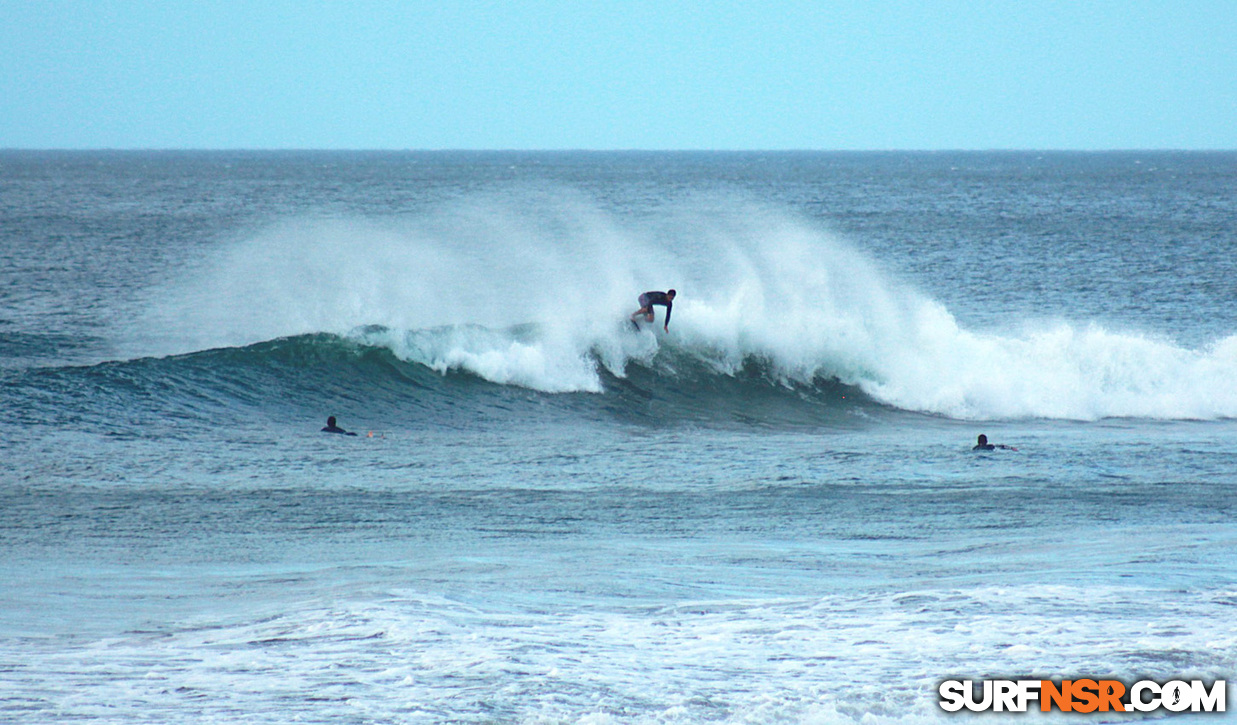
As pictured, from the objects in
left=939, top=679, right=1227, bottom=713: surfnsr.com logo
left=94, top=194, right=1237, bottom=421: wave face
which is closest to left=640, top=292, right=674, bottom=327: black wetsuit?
left=94, top=194, right=1237, bottom=421: wave face

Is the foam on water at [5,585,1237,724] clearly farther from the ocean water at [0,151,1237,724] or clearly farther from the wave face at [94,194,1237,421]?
the wave face at [94,194,1237,421]

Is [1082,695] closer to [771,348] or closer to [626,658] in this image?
[626,658]

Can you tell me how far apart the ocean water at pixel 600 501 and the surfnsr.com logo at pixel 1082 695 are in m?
0.14

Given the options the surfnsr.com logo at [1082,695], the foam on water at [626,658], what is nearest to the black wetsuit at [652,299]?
the foam on water at [626,658]

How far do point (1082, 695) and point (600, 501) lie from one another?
6150 mm

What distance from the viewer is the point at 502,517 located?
1170cm

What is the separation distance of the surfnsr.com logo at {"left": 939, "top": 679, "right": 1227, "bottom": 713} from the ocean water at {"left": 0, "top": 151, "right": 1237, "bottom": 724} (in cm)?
14

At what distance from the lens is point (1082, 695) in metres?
7.06

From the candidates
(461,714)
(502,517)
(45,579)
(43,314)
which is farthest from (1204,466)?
(43,314)

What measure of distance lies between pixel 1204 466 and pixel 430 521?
9.19 m

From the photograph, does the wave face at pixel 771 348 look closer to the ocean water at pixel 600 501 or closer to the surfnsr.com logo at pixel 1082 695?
the ocean water at pixel 600 501

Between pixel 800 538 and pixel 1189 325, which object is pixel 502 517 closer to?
pixel 800 538

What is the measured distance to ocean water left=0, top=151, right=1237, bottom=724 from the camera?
734 centimetres

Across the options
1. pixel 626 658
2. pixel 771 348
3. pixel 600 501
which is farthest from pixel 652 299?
pixel 626 658
